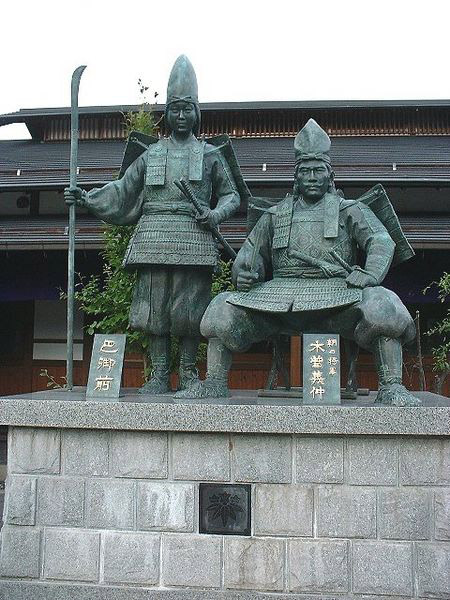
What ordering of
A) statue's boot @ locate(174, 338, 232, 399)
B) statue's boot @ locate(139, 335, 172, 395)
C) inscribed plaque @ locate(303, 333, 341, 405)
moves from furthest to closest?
statue's boot @ locate(139, 335, 172, 395) < statue's boot @ locate(174, 338, 232, 399) < inscribed plaque @ locate(303, 333, 341, 405)

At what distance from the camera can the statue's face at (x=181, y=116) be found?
4.60 metres

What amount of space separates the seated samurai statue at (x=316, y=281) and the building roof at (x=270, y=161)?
5.38m

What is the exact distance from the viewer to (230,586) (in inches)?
139

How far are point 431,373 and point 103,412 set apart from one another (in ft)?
25.3

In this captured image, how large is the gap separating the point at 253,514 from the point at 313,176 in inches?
83.4

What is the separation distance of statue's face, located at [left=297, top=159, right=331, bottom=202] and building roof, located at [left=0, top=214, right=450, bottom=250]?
4498mm

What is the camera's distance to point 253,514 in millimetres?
3570

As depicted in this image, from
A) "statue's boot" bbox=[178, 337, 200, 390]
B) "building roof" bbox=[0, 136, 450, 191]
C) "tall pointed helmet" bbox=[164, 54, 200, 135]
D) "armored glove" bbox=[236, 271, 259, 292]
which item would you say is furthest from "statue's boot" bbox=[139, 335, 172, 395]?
"building roof" bbox=[0, 136, 450, 191]

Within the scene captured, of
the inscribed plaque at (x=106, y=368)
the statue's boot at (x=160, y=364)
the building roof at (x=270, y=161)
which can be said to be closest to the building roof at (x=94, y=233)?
the building roof at (x=270, y=161)

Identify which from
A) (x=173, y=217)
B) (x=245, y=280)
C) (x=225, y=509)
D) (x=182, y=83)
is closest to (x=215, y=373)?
(x=245, y=280)

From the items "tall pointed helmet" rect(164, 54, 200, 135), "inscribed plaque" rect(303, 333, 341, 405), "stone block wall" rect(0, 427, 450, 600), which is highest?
"tall pointed helmet" rect(164, 54, 200, 135)

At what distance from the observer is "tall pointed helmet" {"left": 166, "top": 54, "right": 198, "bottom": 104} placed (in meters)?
4.56

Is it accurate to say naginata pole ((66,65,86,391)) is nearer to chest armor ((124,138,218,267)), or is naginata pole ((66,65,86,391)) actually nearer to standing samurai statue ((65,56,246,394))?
standing samurai statue ((65,56,246,394))

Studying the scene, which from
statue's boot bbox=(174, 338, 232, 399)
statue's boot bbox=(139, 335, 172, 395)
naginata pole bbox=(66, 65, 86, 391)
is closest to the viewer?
statue's boot bbox=(174, 338, 232, 399)
